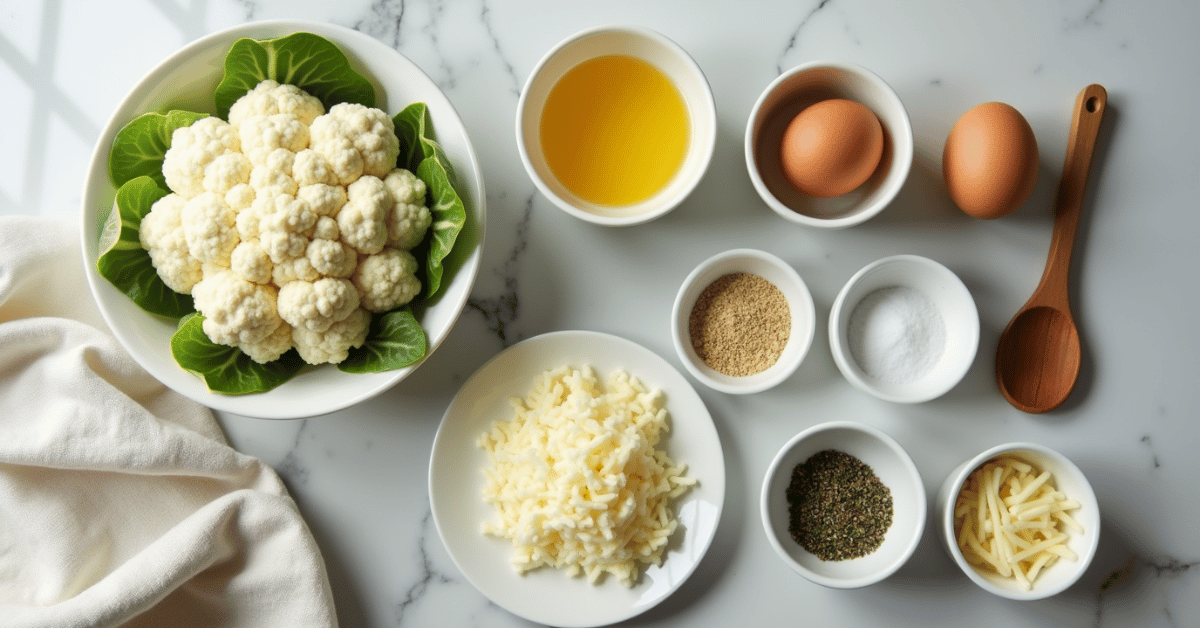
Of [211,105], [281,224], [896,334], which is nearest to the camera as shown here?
[281,224]

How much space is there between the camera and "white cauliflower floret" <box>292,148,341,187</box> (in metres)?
1.14

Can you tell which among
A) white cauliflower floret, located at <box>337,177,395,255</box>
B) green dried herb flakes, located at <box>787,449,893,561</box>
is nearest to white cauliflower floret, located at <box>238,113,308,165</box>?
white cauliflower floret, located at <box>337,177,395,255</box>

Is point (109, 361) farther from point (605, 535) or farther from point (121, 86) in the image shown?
point (605, 535)

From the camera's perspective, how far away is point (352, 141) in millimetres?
1160

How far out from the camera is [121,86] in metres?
1.43

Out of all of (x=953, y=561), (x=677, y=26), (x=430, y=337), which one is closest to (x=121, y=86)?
(x=430, y=337)

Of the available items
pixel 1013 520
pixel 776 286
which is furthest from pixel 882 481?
pixel 776 286

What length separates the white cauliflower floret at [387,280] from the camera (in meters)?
1.17

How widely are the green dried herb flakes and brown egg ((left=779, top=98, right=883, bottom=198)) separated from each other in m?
0.55

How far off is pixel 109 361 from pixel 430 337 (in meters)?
0.67

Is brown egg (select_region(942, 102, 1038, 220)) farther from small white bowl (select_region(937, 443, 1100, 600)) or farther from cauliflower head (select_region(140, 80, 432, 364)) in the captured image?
cauliflower head (select_region(140, 80, 432, 364))

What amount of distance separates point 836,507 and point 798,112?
2.66 feet

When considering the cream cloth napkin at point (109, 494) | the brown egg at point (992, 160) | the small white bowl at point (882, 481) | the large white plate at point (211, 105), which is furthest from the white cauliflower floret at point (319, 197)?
the brown egg at point (992, 160)

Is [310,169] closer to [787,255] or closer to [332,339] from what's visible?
[332,339]
